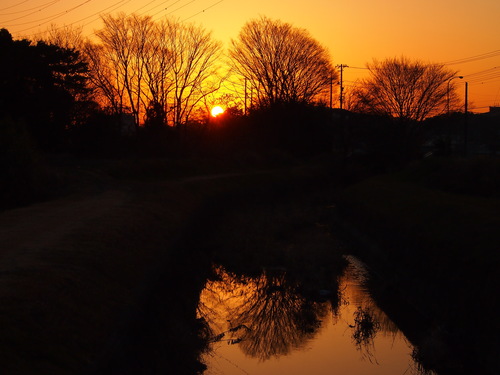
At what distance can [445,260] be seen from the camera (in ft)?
48.8

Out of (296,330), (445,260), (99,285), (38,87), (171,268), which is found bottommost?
(296,330)

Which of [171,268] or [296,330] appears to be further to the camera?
[171,268]

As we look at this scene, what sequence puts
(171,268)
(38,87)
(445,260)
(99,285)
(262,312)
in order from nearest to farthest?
(99,285) → (445,260) → (262,312) → (171,268) → (38,87)

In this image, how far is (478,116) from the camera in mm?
105812

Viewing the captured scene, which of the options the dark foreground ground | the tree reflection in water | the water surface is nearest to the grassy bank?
the dark foreground ground

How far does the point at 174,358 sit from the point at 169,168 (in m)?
32.2

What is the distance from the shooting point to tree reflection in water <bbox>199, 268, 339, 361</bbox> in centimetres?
1322

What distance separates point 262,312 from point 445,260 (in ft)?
15.5

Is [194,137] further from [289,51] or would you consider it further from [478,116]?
[478,116]

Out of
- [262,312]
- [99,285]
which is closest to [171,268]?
[262,312]

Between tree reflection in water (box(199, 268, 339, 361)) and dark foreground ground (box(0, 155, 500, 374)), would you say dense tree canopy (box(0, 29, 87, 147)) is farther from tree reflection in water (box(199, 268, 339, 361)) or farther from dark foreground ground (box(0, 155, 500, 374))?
tree reflection in water (box(199, 268, 339, 361))

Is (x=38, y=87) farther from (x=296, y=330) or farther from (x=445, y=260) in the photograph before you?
(x=445, y=260)

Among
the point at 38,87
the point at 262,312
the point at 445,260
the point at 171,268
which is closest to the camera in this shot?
the point at 445,260

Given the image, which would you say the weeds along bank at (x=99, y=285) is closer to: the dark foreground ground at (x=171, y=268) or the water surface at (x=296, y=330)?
the dark foreground ground at (x=171, y=268)
